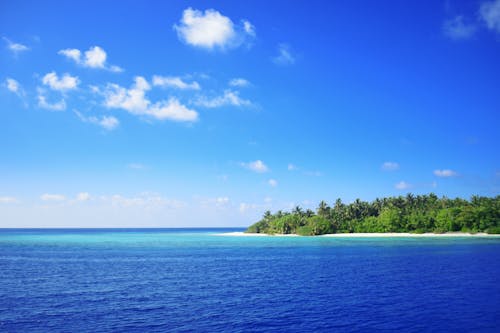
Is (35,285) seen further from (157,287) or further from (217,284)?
(217,284)

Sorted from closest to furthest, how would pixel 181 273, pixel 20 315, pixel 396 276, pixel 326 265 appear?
1. pixel 20 315
2. pixel 396 276
3. pixel 181 273
4. pixel 326 265

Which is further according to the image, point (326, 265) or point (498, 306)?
point (326, 265)

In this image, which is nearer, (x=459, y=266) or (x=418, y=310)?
(x=418, y=310)

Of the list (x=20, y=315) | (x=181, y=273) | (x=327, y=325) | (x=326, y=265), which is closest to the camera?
(x=327, y=325)

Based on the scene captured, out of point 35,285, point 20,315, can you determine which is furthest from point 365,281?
point 35,285

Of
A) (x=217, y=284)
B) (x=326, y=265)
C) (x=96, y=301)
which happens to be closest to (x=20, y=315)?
(x=96, y=301)

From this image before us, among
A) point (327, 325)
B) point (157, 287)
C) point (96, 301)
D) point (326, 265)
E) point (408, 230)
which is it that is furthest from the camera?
point (408, 230)

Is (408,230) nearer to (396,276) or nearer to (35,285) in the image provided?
(396,276)

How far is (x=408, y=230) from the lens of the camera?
181m

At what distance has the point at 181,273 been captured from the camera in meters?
64.2

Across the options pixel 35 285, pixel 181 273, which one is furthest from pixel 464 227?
pixel 35 285

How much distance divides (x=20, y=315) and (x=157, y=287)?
17824mm

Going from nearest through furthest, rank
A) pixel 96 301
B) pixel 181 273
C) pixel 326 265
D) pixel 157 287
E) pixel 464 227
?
pixel 96 301 < pixel 157 287 < pixel 181 273 < pixel 326 265 < pixel 464 227

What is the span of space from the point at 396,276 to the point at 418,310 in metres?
21.5
